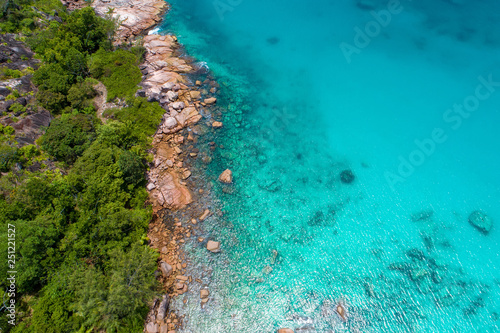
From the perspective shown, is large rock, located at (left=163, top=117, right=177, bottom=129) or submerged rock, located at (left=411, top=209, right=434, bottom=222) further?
large rock, located at (left=163, top=117, right=177, bottom=129)

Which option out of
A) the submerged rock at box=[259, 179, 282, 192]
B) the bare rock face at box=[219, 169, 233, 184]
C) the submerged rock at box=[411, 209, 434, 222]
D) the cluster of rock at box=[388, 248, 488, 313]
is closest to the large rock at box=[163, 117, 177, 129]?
the bare rock face at box=[219, 169, 233, 184]

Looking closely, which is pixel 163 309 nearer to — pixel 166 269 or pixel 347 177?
pixel 166 269

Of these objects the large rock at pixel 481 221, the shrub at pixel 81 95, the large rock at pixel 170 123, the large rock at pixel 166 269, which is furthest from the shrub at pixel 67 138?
the large rock at pixel 481 221

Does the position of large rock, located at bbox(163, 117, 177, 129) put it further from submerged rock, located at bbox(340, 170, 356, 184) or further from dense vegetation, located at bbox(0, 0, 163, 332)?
submerged rock, located at bbox(340, 170, 356, 184)

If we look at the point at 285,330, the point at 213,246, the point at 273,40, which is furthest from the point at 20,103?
the point at 273,40

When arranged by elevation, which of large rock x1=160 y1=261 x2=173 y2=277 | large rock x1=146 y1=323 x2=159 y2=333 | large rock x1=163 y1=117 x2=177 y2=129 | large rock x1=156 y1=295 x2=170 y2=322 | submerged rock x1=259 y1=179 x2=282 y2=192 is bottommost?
large rock x1=146 y1=323 x2=159 y2=333

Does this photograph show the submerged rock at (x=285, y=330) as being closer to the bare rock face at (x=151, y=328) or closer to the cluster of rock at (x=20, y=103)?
the bare rock face at (x=151, y=328)

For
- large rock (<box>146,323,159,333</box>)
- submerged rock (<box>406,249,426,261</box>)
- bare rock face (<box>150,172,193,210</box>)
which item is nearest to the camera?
large rock (<box>146,323,159,333</box>)

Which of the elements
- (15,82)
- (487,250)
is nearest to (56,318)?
(15,82)
